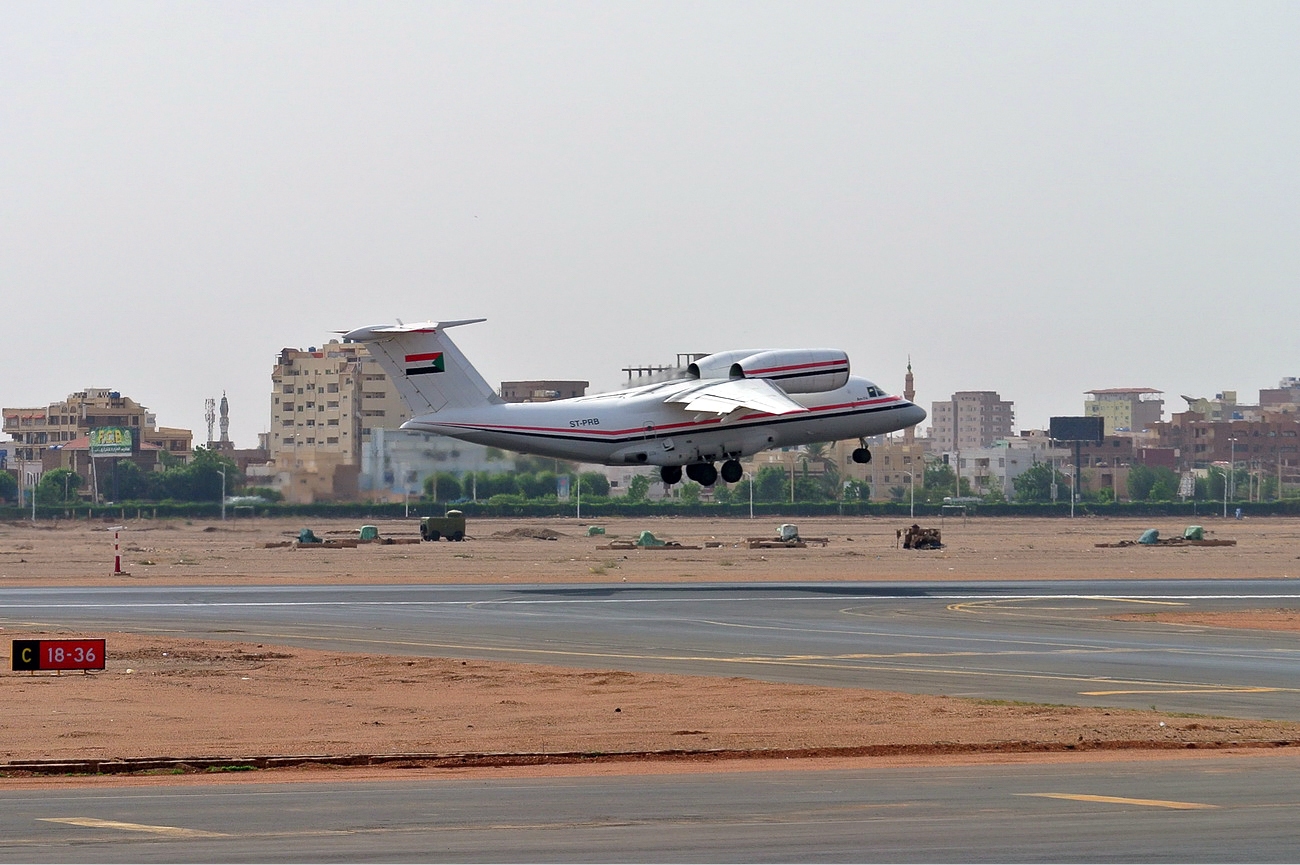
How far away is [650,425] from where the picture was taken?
66250 millimetres

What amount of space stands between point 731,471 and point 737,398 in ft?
13.9

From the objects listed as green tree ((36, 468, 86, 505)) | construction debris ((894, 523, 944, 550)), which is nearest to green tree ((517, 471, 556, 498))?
construction debris ((894, 523, 944, 550))

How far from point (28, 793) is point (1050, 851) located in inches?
465

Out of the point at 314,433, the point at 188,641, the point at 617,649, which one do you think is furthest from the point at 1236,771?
the point at 314,433

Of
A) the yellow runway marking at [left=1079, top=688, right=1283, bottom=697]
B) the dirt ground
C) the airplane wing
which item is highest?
the airplane wing

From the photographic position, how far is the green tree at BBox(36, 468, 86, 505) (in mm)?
159000

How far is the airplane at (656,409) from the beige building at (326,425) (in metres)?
13.2

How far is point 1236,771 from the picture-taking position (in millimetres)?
21109

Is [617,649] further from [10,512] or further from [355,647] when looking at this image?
[10,512]

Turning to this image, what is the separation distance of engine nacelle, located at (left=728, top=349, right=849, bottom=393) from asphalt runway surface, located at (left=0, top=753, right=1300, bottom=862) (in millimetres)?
45436

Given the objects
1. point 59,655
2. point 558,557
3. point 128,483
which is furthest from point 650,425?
point 128,483

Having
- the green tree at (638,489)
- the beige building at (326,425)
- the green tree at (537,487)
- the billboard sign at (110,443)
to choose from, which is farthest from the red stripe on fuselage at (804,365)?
the green tree at (638,489)

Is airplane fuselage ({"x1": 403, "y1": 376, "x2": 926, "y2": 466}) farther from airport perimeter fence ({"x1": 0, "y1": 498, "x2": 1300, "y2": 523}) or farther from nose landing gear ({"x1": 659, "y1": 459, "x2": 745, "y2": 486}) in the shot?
airport perimeter fence ({"x1": 0, "y1": 498, "x2": 1300, "y2": 523})

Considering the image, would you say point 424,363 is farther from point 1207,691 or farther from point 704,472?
point 1207,691
